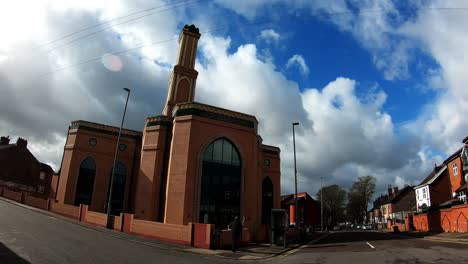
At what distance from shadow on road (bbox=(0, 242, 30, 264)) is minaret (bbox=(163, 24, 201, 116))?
25355 mm

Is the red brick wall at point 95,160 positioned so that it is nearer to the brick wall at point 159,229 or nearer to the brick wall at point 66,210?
the brick wall at point 66,210

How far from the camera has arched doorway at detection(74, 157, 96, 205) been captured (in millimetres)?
37812

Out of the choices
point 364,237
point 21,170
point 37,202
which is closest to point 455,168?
point 364,237

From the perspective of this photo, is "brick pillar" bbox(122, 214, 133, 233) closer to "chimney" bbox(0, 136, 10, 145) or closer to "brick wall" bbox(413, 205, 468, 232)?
"brick wall" bbox(413, 205, 468, 232)

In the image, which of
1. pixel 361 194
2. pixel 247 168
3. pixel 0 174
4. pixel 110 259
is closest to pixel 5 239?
pixel 110 259

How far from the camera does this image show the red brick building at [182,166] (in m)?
28.0

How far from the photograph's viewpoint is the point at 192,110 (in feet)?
96.8

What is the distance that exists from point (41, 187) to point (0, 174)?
30.3 feet

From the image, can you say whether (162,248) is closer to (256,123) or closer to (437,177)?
(256,123)

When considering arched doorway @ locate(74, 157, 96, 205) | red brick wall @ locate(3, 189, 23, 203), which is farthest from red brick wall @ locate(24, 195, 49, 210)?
arched doorway @ locate(74, 157, 96, 205)

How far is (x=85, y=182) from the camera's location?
3841 cm

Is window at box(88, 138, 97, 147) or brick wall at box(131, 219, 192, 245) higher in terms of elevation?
window at box(88, 138, 97, 147)

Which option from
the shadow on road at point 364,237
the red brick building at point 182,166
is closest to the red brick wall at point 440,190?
the shadow on road at point 364,237

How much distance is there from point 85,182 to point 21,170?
1059 inches
